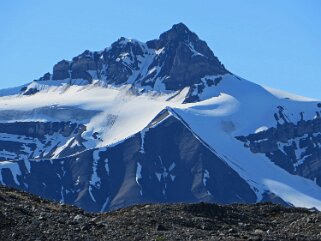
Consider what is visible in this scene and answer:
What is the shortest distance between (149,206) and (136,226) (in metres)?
5.43

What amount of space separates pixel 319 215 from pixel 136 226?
8.12 metres

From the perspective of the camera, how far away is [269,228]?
4050cm

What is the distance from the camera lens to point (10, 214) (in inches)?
1410

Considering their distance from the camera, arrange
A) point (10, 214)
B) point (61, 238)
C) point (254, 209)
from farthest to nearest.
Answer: point (254, 209) < point (10, 214) < point (61, 238)

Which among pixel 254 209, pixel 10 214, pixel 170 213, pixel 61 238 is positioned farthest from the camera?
pixel 254 209

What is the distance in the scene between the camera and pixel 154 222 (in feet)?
124

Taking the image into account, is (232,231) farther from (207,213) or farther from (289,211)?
(289,211)

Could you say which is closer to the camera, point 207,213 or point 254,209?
point 207,213

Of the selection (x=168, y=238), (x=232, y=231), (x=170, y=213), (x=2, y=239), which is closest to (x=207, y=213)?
(x=170, y=213)

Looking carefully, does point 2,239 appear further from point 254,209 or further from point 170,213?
point 254,209

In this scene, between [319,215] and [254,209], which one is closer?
[319,215]

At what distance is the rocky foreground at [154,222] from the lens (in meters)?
34.0

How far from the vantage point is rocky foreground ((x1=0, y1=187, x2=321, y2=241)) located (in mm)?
34031

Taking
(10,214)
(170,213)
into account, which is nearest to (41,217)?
(10,214)
